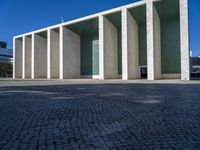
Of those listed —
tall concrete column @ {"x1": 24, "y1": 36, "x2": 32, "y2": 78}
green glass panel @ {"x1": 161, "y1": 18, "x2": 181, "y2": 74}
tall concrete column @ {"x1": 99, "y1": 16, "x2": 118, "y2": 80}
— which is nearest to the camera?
green glass panel @ {"x1": 161, "y1": 18, "x2": 181, "y2": 74}

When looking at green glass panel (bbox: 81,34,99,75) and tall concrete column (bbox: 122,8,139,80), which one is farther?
green glass panel (bbox: 81,34,99,75)

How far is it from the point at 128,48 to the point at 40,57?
84.5 ft

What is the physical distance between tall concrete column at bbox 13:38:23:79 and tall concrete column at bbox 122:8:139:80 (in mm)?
33539

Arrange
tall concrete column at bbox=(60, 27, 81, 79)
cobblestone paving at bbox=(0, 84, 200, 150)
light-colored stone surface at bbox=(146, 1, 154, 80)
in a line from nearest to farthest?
cobblestone paving at bbox=(0, 84, 200, 150) < light-colored stone surface at bbox=(146, 1, 154, 80) < tall concrete column at bbox=(60, 27, 81, 79)

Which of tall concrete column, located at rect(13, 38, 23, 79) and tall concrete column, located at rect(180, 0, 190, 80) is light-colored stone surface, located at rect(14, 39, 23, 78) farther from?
tall concrete column, located at rect(180, 0, 190, 80)

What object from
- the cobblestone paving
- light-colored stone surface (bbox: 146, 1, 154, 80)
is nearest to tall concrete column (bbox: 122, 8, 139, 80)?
light-colored stone surface (bbox: 146, 1, 154, 80)

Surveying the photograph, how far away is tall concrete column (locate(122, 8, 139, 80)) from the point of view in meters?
30.4

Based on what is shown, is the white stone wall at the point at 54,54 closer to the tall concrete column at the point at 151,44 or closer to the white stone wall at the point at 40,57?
the white stone wall at the point at 40,57

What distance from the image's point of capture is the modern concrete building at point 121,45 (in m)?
28.3

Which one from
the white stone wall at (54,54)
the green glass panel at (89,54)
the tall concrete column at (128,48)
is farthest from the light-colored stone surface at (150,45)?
the white stone wall at (54,54)

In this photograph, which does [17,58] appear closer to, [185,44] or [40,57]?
[40,57]

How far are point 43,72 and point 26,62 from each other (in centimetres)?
572

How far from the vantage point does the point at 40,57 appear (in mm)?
47375

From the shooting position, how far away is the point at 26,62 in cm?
4944
